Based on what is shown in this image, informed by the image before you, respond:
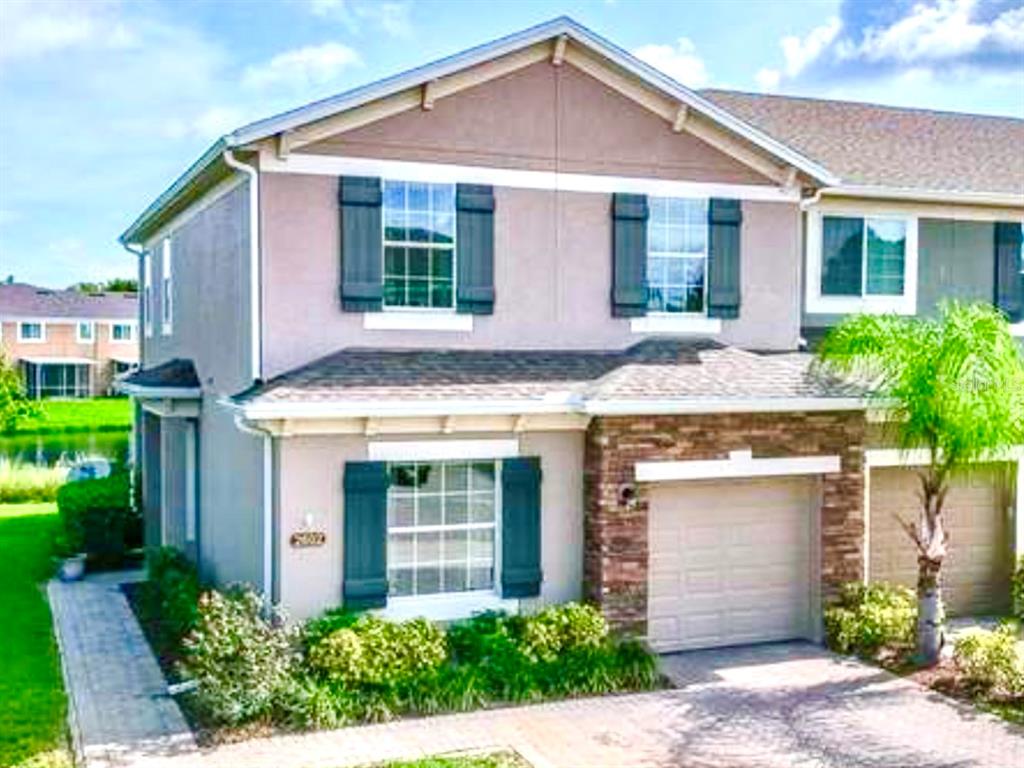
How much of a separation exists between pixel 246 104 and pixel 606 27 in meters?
13.7

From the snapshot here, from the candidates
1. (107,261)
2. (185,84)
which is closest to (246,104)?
(185,84)

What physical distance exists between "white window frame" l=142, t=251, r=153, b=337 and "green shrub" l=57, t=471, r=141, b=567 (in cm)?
444

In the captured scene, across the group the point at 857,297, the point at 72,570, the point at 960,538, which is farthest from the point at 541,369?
the point at 72,570

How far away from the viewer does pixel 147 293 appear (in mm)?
24859

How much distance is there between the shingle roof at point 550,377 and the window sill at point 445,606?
2.58 meters

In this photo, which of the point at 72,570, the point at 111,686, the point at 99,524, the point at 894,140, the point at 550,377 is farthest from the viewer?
the point at 99,524

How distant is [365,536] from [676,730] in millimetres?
4236

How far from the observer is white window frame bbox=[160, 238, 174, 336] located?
20.8 m

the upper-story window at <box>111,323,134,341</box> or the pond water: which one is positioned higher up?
the upper-story window at <box>111,323,134,341</box>

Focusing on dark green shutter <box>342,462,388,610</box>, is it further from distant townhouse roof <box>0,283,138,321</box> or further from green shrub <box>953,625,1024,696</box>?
distant townhouse roof <box>0,283,138,321</box>

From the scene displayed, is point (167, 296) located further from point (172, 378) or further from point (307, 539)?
point (307, 539)

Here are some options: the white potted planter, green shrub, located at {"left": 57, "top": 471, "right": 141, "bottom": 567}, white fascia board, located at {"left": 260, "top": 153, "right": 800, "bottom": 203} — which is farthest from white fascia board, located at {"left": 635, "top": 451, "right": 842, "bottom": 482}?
green shrub, located at {"left": 57, "top": 471, "right": 141, "bottom": 567}

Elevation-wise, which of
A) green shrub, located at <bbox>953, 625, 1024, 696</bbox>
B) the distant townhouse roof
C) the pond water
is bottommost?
the pond water

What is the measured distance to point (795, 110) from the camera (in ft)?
67.4
